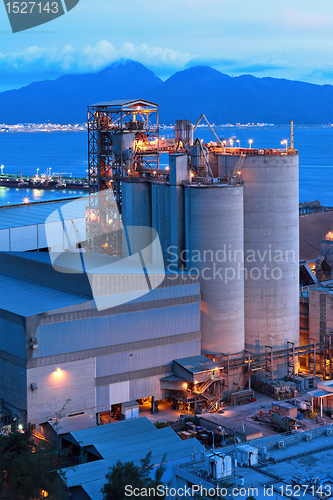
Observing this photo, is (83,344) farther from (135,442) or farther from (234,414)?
(234,414)

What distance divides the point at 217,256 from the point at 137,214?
23.8ft

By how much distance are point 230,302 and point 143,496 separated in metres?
22.1

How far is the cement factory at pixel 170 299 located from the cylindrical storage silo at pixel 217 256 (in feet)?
0.22

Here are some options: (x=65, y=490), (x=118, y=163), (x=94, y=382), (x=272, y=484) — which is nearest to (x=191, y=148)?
(x=118, y=163)

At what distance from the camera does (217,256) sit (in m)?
44.8

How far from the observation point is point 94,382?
39875mm

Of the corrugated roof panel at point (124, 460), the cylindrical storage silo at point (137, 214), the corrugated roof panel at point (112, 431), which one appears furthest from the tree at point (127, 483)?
the cylindrical storage silo at point (137, 214)

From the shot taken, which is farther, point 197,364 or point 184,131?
point 184,131

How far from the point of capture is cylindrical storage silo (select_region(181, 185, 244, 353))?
4453 cm

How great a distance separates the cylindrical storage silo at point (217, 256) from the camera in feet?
146

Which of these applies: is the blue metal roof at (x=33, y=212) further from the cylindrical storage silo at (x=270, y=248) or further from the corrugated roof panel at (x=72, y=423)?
the corrugated roof panel at (x=72, y=423)

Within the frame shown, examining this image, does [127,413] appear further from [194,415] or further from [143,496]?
[143,496]

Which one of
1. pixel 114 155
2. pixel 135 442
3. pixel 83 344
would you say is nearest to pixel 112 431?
pixel 135 442

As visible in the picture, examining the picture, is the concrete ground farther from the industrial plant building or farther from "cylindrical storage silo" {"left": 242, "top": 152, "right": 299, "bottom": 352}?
"cylindrical storage silo" {"left": 242, "top": 152, "right": 299, "bottom": 352}
